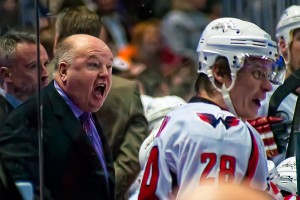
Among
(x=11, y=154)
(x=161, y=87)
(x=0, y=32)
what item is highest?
(x=0, y=32)

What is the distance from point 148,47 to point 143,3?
1.94 ft

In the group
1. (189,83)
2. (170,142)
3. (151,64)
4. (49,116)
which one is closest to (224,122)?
(170,142)

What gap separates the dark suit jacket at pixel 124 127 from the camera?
686 cm

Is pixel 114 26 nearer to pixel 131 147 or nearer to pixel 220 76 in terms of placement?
pixel 131 147

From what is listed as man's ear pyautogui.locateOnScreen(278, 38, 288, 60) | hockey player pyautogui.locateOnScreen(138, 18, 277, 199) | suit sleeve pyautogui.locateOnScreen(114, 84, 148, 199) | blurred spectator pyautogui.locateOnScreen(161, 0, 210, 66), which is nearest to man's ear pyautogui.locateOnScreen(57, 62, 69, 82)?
hockey player pyautogui.locateOnScreen(138, 18, 277, 199)

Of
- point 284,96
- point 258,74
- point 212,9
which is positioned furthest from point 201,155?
point 212,9

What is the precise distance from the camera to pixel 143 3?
8.97 metres

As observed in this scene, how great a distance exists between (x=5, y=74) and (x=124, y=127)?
1.46m

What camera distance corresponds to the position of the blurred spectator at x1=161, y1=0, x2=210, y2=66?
9.11 meters

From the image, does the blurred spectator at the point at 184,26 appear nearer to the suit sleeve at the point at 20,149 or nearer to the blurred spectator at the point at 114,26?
the blurred spectator at the point at 114,26

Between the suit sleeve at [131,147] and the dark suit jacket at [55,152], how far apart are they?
36.6 inches

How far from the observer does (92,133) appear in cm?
600

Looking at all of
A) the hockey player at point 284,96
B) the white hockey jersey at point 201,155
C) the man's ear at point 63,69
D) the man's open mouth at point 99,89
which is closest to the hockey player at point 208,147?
the white hockey jersey at point 201,155

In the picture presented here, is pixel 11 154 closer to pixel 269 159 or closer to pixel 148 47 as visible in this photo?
pixel 269 159
